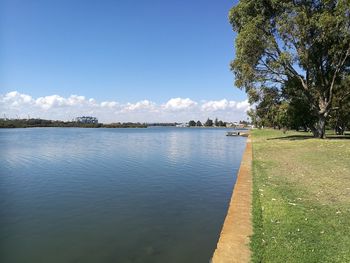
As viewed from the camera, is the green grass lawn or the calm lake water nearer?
the green grass lawn

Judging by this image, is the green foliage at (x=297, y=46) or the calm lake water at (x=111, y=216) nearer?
the calm lake water at (x=111, y=216)

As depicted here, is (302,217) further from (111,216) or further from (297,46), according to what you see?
(297,46)

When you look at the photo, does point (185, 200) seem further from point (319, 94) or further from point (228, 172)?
point (319, 94)

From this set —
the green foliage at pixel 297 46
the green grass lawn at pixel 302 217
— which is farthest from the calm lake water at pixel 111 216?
the green foliage at pixel 297 46

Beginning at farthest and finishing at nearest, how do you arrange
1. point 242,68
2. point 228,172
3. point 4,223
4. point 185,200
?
point 242,68 → point 228,172 → point 185,200 → point 4,223

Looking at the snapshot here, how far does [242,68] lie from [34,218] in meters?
26.6

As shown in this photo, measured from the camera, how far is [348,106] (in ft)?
139

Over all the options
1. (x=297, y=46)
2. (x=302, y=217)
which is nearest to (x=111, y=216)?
(x=302, y=217)

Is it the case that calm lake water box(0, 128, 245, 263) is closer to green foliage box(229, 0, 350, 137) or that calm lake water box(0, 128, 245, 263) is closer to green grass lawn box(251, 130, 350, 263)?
green grass lawn box(251, 130, 350, 263)

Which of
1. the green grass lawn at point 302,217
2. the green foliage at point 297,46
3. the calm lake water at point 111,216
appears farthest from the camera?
the green foliage at point 297,46

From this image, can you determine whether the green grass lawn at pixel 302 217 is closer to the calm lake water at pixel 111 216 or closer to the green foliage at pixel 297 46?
the calm lake water at pixel 111 216

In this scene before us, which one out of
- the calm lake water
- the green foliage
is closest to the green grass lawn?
the calm lake water

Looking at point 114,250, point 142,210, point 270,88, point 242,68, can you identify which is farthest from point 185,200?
point 270,88

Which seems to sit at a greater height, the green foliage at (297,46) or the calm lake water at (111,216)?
the green foliage at (297,46)
